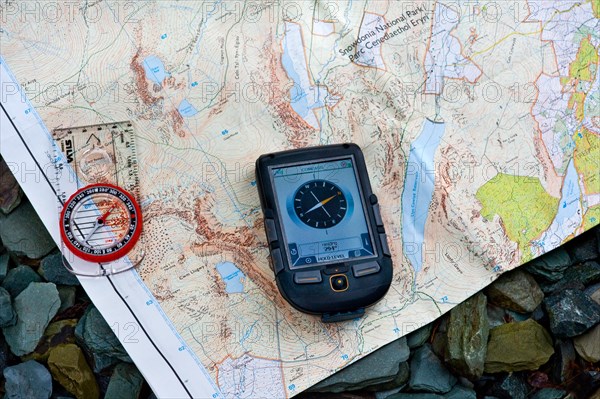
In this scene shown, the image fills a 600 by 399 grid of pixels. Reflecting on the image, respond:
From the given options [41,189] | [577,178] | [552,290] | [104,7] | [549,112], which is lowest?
[552,290]

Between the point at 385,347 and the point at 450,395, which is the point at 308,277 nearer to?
the point at 385,347

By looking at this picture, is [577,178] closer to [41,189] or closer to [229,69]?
[229,69]

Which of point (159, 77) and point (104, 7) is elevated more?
point (104, 7)

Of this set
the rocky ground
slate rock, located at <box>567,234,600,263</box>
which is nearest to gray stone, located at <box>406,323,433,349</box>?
the rocky ground

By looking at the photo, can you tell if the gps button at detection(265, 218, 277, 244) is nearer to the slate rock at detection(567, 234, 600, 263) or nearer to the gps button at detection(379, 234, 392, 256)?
the gps button at detection(379, 234, 392, 256)

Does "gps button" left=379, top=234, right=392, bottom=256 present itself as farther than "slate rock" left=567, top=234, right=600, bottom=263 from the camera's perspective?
No

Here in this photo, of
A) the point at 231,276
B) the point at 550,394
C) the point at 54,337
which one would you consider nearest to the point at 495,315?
the point at 550,394

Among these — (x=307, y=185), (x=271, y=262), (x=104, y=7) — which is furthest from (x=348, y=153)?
(x=104, y=7)
